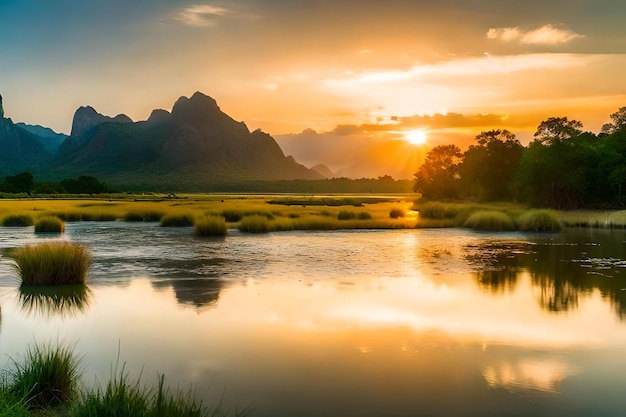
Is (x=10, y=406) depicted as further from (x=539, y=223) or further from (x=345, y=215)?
(x=345, y=215)

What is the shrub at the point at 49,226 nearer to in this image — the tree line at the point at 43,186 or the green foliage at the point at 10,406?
the green foliage at the point at 10,406

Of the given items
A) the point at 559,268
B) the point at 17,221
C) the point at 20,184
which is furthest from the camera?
the point at 20,184

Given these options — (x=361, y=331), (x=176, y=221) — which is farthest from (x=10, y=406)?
(x=176, y=221)

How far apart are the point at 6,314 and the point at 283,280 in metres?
8.48

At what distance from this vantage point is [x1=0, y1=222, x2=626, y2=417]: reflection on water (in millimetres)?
8477

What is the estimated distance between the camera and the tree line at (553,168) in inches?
2726

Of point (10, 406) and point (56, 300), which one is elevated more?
point (10, 406)

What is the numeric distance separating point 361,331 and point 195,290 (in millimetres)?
6930

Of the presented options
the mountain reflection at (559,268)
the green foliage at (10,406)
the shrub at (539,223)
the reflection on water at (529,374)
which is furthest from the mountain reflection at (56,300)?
the shrub at (539,223)

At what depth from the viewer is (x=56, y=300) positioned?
1571cm

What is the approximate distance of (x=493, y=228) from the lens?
145 feet

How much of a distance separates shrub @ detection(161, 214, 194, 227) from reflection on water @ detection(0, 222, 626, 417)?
72.0ft

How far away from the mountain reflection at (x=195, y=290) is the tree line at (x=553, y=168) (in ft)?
194

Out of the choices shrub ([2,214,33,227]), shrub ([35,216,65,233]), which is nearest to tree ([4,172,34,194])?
shrub ([2,214,33,227])
